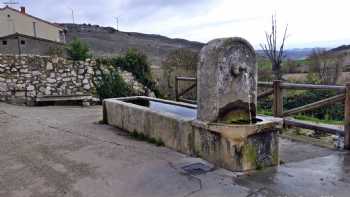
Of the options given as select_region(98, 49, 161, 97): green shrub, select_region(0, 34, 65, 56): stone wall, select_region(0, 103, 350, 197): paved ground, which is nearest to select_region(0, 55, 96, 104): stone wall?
select_region(98, 49, 161, 97): green shrub

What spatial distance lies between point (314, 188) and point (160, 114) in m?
2.56

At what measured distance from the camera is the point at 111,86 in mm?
11938

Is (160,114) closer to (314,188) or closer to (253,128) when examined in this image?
(253,128)

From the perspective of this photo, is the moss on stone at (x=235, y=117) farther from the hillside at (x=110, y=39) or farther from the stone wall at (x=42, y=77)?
the hillside at (x=110, y=39)

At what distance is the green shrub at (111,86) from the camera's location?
11.9m

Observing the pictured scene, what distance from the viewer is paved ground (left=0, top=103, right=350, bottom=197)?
3375 millimetres

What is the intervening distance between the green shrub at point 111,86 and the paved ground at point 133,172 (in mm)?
6018

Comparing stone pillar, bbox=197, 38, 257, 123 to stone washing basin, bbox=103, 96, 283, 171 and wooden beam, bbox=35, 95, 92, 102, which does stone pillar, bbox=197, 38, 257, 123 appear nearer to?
stone washing basin, bbox=103, 96, 283, 171

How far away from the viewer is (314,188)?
330 cm

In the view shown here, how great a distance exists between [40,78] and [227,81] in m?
9.04

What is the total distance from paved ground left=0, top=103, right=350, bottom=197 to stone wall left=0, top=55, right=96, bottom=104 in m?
5.67

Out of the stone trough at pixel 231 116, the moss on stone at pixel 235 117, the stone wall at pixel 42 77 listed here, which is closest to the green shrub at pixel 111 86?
the stone wall at pixel 42 77

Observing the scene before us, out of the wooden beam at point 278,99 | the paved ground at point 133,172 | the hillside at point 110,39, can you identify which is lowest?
the paved ground at point 133,172

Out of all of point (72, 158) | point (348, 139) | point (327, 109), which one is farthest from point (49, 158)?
point (327, 109)
